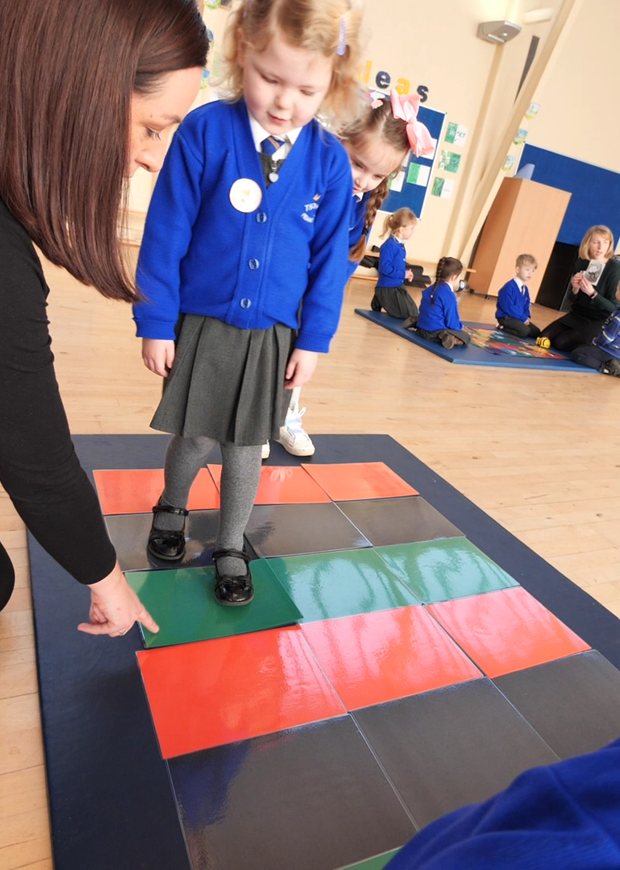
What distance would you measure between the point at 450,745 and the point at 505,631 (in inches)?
15.4

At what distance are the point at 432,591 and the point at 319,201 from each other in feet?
3.07

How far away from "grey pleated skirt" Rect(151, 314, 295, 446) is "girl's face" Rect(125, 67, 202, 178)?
48 centimetres

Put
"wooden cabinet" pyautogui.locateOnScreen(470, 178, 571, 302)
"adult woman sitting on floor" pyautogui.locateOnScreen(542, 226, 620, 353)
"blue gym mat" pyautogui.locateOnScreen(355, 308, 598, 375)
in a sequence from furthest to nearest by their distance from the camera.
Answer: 1. "wooden cabinet" pyautogui.locateOnScreen(470, 178, 571, 302)
2. "adult woman sitting on floor" pyautogui.locateOnScreen(542, 226, 620, 353)
3. "blue gym mat" pyautogui.locateOnScreen(355, 308, 598, 375)

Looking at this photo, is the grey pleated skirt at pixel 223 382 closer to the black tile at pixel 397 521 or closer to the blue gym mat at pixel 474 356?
the black tile at pixel 397 521

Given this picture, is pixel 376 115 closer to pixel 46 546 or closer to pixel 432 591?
pixel 432 591

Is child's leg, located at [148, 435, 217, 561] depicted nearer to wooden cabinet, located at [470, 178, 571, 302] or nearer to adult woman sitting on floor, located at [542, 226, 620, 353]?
adult woman sitting on floor, located at [542, 226, 620, 353]

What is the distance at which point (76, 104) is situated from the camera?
2.02 ft

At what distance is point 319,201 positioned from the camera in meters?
1.23

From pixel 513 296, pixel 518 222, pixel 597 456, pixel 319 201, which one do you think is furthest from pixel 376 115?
pixel 518 222

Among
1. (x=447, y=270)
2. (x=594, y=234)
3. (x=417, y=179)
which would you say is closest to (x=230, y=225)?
(x=447, y=270)

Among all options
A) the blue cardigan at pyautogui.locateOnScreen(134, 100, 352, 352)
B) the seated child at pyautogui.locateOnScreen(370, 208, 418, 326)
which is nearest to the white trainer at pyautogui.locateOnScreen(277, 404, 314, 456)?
the blue cardigan at pyautogui.locateOnScreen(134, 100, 352, 352)

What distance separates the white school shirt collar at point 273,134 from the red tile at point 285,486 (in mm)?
949

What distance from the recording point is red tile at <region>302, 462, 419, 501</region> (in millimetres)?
1952

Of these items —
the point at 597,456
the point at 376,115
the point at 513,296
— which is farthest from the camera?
the point at 513,296
